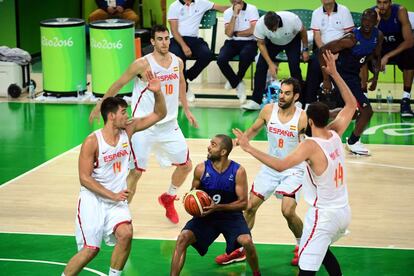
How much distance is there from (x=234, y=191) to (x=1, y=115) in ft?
30.5

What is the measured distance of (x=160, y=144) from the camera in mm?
11359

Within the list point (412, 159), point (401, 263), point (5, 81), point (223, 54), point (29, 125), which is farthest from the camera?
point (5, 81)

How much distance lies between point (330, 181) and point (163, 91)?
11.3 feet

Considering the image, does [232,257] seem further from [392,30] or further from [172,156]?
[392,30]

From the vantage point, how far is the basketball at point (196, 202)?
29.7ft

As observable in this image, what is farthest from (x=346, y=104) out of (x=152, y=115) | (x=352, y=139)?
(x=352, y=139)

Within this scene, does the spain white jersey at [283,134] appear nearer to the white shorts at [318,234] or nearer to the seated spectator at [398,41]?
the white shorts at [318,234]

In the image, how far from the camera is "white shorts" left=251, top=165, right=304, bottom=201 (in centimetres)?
988

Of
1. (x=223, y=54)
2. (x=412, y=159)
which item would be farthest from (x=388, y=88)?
(x=412, y=159)

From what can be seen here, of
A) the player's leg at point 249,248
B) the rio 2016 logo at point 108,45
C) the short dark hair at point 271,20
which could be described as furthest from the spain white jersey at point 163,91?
the rio 2016 logo at point 108,45

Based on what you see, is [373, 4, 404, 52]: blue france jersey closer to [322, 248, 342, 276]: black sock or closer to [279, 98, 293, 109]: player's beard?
A: [279, 98, 293, 109]: player's beard

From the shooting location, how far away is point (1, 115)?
1766 centimetres

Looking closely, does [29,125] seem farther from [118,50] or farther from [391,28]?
[391,28]

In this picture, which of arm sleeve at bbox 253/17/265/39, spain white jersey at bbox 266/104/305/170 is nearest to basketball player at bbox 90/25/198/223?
spain white jersey at bbox 266/104/305/170
